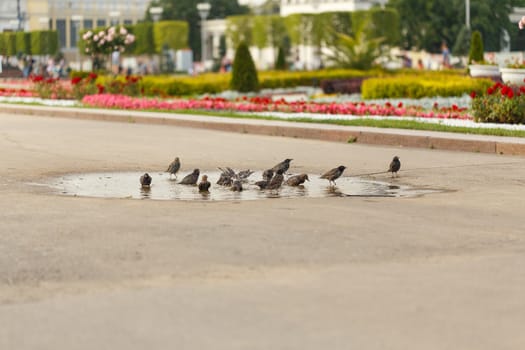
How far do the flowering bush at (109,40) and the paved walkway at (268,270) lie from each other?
3249cm

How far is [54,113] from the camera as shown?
32906 mm

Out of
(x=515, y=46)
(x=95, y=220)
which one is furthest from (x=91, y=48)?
(x=515, y=46)

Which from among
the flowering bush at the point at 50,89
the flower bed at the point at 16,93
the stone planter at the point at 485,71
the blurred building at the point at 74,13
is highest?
the blurred building at the point at 74,13

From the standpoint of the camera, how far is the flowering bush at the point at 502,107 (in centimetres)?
2353

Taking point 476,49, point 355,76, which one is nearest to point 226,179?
point 476,49

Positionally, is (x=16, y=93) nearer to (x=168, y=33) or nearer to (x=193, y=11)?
(x=168, y=33)

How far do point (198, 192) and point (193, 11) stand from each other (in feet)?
374

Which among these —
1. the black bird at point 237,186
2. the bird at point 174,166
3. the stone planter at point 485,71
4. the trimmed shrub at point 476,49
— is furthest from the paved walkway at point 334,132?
the trimmed shrub at point 476,49

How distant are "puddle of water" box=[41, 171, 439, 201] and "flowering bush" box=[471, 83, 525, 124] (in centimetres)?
905

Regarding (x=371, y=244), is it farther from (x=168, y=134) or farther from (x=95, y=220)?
(x=168, y=134)

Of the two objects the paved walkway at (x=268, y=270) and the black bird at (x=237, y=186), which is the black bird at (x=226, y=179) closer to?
the black bird at (x=237, y=186)

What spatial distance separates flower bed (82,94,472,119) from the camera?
26.8 m

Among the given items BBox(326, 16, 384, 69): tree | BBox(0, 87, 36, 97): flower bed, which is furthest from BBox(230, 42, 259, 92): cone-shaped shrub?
BBox(326, 16, 384, 69): tree

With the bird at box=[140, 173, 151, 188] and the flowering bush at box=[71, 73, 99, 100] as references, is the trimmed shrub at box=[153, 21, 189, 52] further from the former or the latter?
the bird at box=[140, 173, 151, 188]
